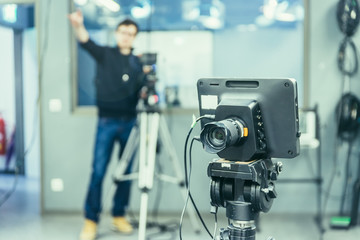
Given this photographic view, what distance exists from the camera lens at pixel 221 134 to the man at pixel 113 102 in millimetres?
1865

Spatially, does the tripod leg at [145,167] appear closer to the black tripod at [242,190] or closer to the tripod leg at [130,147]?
the tripod leg at [130,147]

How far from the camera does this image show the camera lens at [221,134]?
1172 mm

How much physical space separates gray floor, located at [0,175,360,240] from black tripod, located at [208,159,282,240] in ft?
4.99

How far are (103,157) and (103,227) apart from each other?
57 cm

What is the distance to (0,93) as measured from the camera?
5.41m

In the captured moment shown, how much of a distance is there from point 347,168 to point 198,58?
142 cm

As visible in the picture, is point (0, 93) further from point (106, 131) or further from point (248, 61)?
point (248, 61)

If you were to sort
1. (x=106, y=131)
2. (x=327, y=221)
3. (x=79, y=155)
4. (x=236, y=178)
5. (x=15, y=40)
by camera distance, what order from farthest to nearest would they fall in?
(x=15, y=40)
(x=79, y=155)
(x=327, y=221)
(x=106, y=131)
(x=236, y=178)

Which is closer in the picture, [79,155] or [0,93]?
[79,155]

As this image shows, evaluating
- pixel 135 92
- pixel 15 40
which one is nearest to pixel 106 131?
pixel 135 92

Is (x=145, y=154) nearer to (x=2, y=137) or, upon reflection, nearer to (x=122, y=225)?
(x=122, y=225)

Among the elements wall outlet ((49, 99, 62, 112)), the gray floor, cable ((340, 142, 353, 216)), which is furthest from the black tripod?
wall outlet ((49, 99, 62, 112))

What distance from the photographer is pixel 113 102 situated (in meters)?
3.09

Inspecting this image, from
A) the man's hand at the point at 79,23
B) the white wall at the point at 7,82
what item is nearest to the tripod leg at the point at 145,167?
the man's hand at the point at 79,23
